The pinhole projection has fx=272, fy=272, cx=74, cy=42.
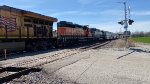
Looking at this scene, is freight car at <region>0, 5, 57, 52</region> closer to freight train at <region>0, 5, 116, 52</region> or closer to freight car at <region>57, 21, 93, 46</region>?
freight train at <region>0, 5, 116, 52</region>

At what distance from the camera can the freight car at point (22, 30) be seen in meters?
20.7

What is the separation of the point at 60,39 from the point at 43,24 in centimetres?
633

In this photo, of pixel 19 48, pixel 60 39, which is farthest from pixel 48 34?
pixel 19 48

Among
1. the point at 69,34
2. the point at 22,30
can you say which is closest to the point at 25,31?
the point at 22,30

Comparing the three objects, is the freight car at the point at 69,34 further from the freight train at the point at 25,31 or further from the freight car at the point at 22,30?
the freight car at the point at 22,30

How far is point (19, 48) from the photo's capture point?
2223 centimetres

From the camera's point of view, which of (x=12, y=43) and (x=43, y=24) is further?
(x=43, y=24)

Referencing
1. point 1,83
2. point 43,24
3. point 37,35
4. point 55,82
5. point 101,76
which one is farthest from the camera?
point 43,24

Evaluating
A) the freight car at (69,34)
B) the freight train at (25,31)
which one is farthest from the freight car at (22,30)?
the freight car at (69,34)

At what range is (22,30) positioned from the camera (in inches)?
Answer: 924

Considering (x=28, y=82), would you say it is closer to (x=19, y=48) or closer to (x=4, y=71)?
(x=4, y=71)

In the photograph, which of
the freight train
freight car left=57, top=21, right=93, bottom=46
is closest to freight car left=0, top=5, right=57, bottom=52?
the freight train

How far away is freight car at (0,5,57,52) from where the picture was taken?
20.7 m

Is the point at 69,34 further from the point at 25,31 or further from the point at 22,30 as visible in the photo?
the point at 22,30
